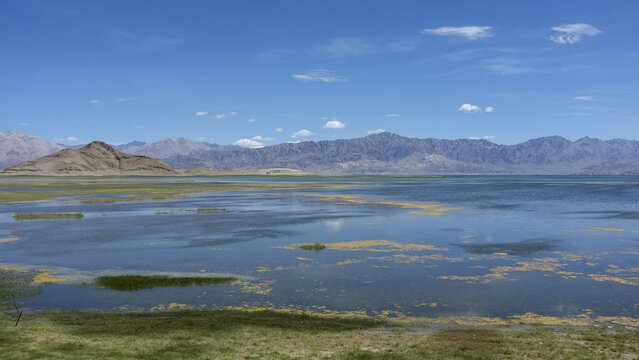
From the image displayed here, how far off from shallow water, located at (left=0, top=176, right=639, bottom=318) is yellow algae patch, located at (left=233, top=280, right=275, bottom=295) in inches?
2.3

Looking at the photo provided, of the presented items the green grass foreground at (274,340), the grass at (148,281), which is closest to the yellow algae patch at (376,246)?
the grass at (148,281)

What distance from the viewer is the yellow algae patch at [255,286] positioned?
2528cm

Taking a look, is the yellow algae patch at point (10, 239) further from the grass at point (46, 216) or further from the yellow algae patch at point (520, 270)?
the yellow algae patch at point (520, 270)

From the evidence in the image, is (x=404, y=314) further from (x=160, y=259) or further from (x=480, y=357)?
(x=160, y=259)

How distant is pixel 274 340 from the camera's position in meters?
17.5

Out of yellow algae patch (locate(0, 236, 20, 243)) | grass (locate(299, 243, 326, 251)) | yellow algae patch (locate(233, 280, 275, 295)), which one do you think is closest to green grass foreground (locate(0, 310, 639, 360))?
yellow algae patch (locate(233, 280, 275, 295))

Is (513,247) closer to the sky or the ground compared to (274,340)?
closer to the ground

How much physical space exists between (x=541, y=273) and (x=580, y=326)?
996 centimetres

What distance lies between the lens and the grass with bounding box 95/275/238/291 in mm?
26547

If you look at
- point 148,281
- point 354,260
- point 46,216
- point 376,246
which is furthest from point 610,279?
point 46,216

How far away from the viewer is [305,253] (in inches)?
1410

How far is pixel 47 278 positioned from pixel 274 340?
17.9 m

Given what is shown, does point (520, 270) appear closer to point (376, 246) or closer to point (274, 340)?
point (376, 246)

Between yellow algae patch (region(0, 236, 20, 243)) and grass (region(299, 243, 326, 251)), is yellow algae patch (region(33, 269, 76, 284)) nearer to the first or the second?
yellow algae patch (region(0, 236, 20, 243))
